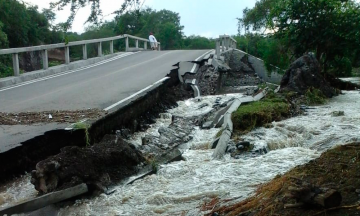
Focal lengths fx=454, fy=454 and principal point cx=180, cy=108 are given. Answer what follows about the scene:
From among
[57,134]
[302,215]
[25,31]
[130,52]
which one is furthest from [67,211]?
[25,31]

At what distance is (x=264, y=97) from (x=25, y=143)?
8632mm

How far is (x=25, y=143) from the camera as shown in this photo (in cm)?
783

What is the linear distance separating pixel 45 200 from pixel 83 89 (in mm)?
7578

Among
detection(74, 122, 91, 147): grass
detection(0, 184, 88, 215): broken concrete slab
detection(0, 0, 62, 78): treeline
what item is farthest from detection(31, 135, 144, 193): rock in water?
detection(0, 0, 62, 78): treeline

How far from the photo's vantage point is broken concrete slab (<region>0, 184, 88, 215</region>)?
6.02 meters

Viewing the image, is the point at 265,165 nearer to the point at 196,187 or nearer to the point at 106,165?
the point at 196,187

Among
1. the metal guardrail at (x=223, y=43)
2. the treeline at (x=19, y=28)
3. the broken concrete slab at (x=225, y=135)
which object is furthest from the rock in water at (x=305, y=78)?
the treeline at (x=19, y=28)

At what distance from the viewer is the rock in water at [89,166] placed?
6.67 m

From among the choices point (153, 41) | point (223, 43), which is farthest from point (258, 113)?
point (153, 41)

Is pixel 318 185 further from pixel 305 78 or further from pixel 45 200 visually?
pixel 305 78

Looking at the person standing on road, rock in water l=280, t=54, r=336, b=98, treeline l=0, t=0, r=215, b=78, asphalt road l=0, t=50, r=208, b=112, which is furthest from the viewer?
the person standing on road

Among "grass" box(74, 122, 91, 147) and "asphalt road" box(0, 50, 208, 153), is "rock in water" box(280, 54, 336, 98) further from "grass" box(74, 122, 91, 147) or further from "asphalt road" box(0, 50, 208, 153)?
"grass" box(74, 122, 91, 147)

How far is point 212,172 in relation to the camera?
25.4 feet

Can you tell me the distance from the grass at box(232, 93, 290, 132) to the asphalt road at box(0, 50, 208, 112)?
10.4 feet
